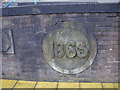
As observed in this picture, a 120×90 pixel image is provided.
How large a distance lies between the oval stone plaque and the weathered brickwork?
9 cm

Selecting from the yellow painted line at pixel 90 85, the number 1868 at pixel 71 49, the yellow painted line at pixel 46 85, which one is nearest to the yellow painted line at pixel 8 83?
the yellow painted line at pixel 46 85

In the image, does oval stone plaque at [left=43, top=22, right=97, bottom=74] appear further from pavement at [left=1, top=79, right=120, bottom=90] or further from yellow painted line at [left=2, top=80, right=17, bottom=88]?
yellow painted line at [left=2, top=80, right=17, bottom=88]

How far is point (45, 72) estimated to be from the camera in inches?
116

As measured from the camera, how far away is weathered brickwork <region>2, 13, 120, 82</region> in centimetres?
267

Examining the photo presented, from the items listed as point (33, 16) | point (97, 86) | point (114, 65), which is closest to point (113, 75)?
point (114, 65)

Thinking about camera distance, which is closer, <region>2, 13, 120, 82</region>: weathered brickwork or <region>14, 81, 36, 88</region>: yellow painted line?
<region>2, 13, 120, 82</region>: weathered brickwork

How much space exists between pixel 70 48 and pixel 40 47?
1.86 feet

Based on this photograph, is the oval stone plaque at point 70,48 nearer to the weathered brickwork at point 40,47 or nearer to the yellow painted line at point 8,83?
the weathered brickwork at point 40,47

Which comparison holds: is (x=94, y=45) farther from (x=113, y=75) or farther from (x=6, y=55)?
(x=6, y=55)

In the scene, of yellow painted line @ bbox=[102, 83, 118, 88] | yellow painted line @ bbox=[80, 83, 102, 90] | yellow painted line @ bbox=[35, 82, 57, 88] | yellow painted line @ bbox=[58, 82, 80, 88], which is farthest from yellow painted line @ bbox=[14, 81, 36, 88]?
yellow painted line @ bbox=[102, 83, 118, 88]

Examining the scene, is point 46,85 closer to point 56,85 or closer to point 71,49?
point 56,85

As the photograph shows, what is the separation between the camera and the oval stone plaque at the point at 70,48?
2703 millimetres

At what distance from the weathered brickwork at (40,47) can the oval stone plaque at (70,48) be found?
9 cm

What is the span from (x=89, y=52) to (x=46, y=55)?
2.58ft
